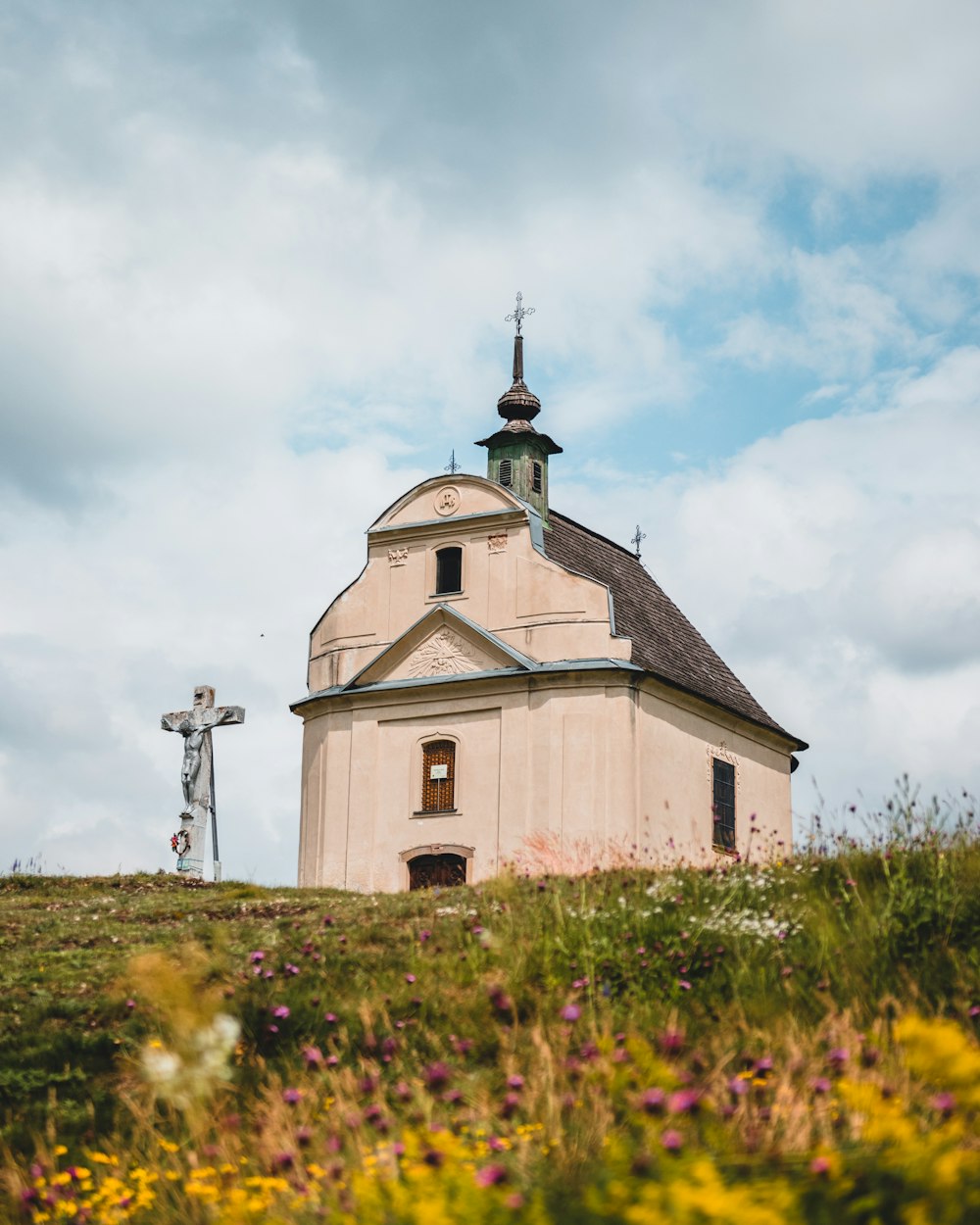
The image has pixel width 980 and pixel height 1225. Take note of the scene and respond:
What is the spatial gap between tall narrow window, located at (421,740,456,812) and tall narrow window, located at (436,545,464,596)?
10.5 ft

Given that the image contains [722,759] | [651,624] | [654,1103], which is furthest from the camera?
[651,624]

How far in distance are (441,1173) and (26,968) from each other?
30.6 ft

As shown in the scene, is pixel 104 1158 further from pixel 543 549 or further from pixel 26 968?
pixel 543 549

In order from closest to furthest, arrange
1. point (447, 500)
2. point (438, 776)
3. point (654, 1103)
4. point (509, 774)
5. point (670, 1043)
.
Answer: point (654, 1103), point (670, 1043), point (509, 774), point (438, 776), point (447, 500)

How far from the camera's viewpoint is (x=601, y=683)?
27.9 meters

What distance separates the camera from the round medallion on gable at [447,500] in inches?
1203

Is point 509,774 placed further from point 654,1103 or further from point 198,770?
point 654,1103

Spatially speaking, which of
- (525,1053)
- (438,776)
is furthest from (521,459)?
Result: (525,1053)

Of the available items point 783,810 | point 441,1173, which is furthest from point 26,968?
point 783,810

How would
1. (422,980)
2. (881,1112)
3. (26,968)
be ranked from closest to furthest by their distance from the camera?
(881,1112) < (422,980) < (26,968)

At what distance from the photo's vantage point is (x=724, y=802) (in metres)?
30.7

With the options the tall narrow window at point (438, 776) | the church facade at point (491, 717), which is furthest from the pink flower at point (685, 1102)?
the tall narrow window at point (438, 776)

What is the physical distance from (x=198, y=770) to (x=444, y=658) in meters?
5.47

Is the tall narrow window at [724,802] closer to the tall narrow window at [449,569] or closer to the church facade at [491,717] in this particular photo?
the church facade at [491,717]
